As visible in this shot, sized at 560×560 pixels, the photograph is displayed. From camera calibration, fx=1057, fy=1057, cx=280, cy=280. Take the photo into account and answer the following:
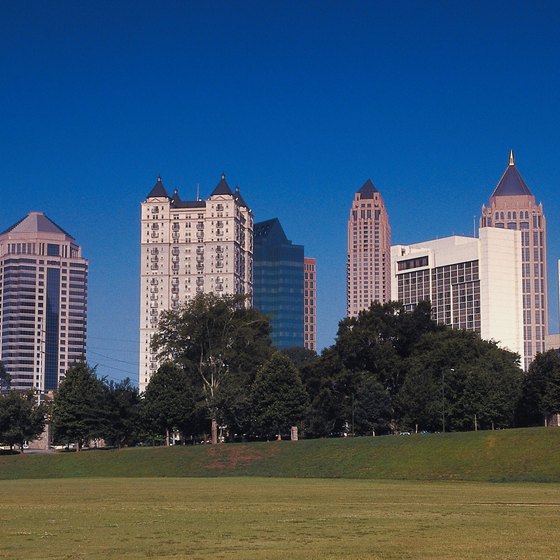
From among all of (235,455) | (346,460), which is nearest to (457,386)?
(235,455)

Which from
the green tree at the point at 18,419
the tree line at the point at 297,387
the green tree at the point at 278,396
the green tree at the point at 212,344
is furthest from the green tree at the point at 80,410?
the green tree at the point at 278,396

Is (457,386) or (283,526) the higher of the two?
(457,386)

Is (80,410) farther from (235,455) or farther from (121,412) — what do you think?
(235,455)

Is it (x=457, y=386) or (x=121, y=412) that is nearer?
(x=457, y=386)

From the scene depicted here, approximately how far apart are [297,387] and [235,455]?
27332 mm

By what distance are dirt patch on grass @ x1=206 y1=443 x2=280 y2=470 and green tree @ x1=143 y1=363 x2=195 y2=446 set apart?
21.6 meters

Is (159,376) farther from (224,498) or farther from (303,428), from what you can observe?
(224,498)

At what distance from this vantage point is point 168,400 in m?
136

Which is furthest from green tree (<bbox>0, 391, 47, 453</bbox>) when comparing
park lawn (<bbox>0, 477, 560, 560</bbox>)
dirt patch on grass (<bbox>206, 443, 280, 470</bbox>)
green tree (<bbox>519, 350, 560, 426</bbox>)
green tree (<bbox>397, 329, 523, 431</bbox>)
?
park lawn (<bbox>0, 477, 560, 560</bbox>)

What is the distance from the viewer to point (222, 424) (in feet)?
473

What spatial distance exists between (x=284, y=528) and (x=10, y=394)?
11475 cm

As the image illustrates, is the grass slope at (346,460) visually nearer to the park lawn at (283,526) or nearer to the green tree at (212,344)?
the park lawn at (283,526)

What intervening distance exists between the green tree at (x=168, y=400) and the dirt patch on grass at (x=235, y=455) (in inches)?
850

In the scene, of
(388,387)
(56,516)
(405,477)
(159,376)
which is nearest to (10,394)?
(159,376)
